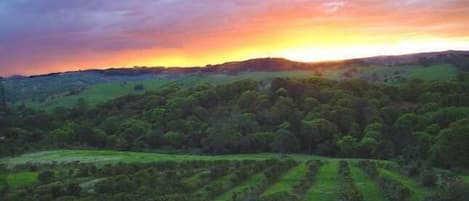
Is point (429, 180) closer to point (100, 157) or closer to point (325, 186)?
point (325, 186)

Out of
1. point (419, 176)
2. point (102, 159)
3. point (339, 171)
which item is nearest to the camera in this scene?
point (419, 176)

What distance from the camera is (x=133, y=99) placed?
178 meters

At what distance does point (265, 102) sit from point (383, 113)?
2949 cm

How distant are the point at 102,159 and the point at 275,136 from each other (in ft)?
119

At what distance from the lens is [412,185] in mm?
63594

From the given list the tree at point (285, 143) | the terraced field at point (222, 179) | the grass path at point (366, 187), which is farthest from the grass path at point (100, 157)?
the grass path at point (366, 187)

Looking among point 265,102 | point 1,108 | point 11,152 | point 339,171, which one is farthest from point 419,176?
point 1,108

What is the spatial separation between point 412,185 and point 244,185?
18.1 m

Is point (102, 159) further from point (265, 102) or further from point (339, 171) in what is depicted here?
point (265, 102)

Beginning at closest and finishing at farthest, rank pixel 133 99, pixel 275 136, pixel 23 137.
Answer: pixel 275 136 < pixel 23 137 < pixel 133 99

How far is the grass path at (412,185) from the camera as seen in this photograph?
179ft

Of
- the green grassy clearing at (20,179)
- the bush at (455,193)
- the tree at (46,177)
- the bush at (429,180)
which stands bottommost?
the green grassy clearing at (20,179)

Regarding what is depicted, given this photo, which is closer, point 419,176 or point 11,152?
point 419,176

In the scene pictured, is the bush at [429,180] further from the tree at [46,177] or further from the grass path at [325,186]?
the tree at [46,177]
